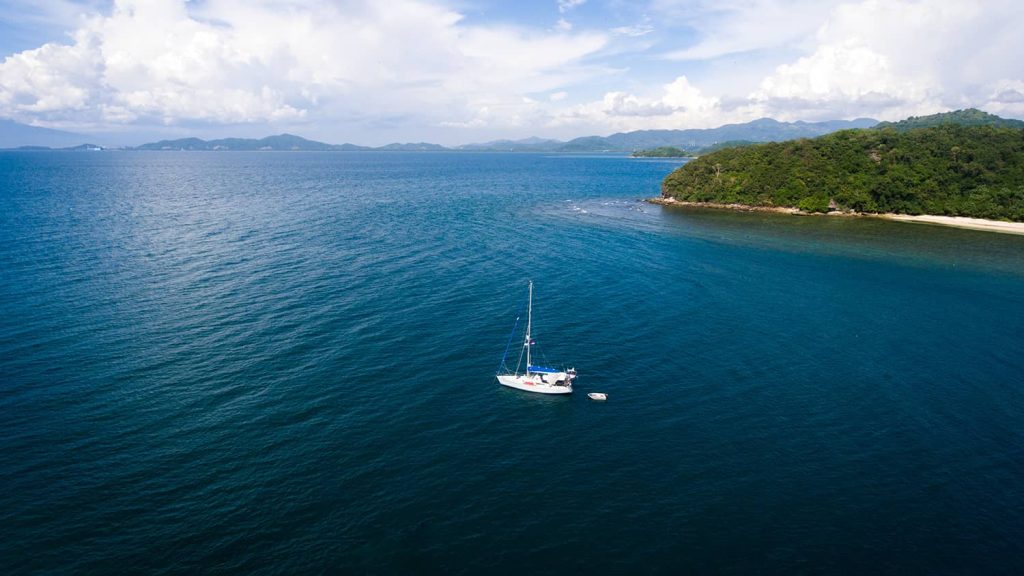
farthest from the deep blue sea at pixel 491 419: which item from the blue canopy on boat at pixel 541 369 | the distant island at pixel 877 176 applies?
Answer: the distant island at pixel 877 176

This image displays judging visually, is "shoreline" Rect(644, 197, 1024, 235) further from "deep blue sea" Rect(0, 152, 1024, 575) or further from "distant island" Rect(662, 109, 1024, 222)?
"deep blue sea" Rect(0, 152, 1024, 575)

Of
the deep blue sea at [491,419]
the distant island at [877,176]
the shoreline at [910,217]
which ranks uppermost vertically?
the distant island at [877,176]

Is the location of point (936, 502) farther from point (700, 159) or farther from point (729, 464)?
point (700, 159)

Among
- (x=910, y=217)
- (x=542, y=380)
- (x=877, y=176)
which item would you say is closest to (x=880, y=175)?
(x=877, y=176)

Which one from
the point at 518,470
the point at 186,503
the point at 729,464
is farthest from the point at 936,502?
the point at 186,503

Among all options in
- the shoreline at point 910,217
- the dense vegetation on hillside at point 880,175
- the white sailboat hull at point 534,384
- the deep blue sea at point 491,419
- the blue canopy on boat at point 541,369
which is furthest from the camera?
the dense vegetation on hillside at point 880,175

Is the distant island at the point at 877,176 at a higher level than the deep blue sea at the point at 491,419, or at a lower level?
higher

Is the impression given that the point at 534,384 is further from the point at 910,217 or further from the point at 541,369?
the point at 910,217

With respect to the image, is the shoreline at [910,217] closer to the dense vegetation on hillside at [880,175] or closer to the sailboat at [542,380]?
the dense vegetation on hillside at [880,175]
